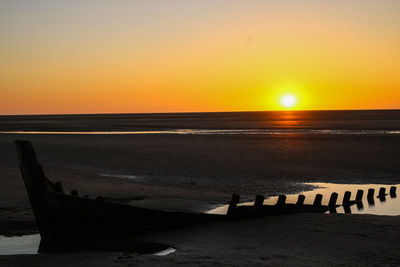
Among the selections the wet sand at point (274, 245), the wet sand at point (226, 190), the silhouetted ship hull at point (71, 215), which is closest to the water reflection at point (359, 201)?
the wet sand at point (226, 190)

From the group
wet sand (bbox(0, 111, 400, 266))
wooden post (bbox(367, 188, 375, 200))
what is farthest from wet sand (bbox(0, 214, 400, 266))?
wooden post (bbox(367, 188, 375, 200))

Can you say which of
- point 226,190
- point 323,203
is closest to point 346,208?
point 323,203

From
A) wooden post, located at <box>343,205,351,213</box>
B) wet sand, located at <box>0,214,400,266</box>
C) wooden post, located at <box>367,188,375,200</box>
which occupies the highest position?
wooden post, located at <box>367,188,375,200</box>

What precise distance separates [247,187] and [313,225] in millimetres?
8091

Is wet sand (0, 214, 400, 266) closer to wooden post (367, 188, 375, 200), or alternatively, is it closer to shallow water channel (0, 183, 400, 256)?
shallow water channel (0, 183, 400, 256)

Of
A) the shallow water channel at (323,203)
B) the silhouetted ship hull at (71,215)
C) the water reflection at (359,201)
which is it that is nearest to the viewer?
the shallow water channel at (323,203)

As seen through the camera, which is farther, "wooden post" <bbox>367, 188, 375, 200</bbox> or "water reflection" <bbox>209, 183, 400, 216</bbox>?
"wooden post" <bbox>367, 188, 375, 200</bbox>

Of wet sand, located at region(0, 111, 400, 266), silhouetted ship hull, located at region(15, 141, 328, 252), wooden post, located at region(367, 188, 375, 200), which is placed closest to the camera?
wet sand, located at region(0, 111, 400, 266)

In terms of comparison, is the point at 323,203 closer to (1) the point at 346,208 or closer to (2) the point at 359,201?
(1) the point at 346,208

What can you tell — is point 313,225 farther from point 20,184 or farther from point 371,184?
point 20,184

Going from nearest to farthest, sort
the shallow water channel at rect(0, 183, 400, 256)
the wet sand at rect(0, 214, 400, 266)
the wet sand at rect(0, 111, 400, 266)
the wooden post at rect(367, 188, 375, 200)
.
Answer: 1. the wet sand at rect(0, 214, 400, 266)
2. the wet sand at rect(0, 111, 400, 266)
3. the shallow water channel at rect(0, 183, 400, 256)
4. the wooden post at rect(367, 188, 375, 200)

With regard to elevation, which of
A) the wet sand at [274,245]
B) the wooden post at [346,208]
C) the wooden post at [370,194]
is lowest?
the wet sand at [274,245]

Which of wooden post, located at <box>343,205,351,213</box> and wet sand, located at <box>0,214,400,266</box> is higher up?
wooden post, located at <box>343,205,351,213</box>

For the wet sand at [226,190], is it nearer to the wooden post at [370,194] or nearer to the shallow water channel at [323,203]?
the shallow water channel at [323,203]
